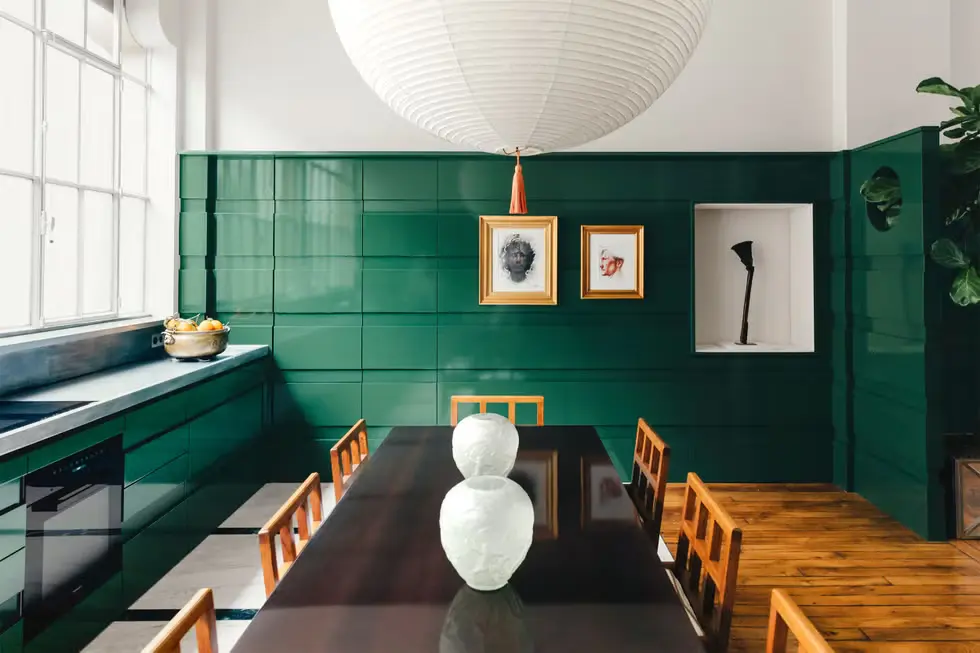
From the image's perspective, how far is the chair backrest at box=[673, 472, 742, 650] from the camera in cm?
132

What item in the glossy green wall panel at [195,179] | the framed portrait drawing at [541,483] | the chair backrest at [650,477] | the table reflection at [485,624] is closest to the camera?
the table reflection at [485,624]

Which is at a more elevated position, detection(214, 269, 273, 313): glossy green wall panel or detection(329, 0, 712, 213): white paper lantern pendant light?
detection(329, 0, 712, 213): white paper lantern pendant light

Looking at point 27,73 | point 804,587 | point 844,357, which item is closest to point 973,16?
point 844,357

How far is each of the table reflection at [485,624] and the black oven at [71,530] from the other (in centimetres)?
151

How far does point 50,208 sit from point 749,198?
4.08 metres

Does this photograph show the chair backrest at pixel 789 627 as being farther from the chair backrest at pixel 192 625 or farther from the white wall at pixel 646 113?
the white wall at pixel 646 113

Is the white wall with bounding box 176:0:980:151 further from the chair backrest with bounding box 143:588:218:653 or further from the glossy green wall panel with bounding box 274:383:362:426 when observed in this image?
the chair backrest with bounding box 143:588:218:653

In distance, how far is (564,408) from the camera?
4.00 m

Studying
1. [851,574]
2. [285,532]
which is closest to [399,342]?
[285,532]

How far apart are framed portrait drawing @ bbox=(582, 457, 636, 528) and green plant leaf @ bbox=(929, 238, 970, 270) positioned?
2.17 m

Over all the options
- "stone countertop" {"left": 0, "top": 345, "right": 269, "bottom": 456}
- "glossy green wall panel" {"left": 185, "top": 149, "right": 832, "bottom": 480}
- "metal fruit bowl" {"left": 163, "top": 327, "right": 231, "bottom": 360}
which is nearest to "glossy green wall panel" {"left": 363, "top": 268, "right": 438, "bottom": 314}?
"glossy green wall panel" {"left": 185, "top": 149, "right": 832, "bottom": 480}

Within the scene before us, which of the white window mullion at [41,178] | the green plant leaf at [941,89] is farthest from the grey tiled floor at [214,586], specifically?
the green plant leaf at [941,89]

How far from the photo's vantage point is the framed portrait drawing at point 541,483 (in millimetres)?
1627

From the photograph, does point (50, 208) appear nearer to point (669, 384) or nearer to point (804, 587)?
point (669, 384)
